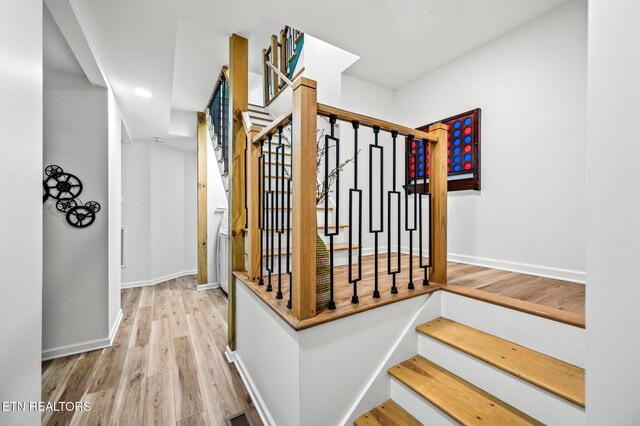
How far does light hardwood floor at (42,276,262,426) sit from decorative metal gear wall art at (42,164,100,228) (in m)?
1.18

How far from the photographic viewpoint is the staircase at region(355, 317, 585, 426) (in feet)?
A: 3.63

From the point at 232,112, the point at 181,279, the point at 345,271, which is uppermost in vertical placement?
the point at 232,112

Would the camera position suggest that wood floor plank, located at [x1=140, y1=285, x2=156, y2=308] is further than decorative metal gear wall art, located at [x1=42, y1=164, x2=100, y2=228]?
Yes

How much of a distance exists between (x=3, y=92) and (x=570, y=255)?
137 inches

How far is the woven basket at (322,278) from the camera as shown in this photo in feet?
4.18

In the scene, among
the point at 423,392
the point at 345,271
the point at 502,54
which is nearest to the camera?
the point at 423,392

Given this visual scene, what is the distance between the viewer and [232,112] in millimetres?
2145

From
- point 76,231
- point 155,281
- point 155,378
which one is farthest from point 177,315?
point 155,281

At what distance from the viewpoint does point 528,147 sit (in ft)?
7.80

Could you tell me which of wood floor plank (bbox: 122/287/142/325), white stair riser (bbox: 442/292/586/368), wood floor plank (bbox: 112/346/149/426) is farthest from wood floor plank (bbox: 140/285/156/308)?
white stair riser (bbox: 442/292/586/368)

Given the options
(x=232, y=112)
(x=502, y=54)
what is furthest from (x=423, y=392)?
(x=502, y=54)

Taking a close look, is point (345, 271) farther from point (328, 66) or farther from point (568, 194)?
point (328, 66)

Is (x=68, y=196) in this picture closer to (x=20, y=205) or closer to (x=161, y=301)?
(x=20, y=205)

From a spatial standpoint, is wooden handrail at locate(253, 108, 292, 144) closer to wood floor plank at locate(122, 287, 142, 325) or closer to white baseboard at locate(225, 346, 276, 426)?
white baseboard at locate(225, 346, 276, 426)
